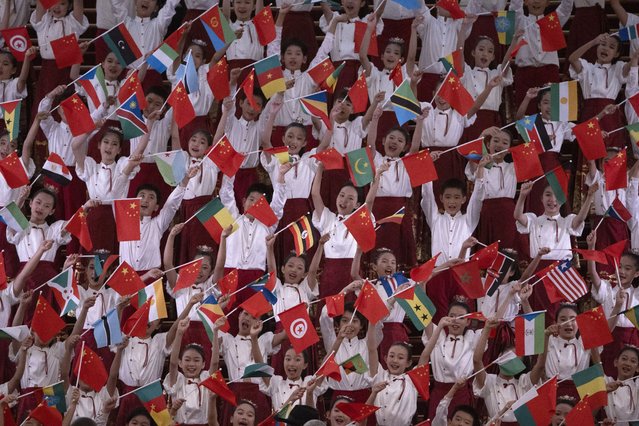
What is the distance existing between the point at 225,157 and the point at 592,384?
106 inches

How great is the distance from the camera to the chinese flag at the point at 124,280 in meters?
8.63

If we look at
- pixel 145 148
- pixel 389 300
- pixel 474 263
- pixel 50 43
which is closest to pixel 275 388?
pixel 389 300

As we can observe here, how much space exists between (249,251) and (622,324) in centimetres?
243

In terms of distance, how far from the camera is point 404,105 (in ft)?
29.8

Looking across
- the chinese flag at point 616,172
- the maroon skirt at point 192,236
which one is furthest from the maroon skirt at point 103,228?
the chinese flag at point 616,172

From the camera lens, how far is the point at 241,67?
10.3 metres

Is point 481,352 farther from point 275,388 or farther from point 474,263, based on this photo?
point 275,388

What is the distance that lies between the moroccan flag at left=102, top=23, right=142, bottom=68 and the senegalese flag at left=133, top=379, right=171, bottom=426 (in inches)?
102

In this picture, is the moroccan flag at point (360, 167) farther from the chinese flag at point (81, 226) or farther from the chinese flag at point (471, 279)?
the chinese flag at point (81, 226)

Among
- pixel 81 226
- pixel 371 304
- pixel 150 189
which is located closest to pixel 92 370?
pixel 81 226

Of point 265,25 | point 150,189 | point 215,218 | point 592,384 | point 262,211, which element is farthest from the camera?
point 265,25

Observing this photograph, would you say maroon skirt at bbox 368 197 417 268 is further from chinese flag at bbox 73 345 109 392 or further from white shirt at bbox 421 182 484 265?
chinese flag at bbox 73 345 109 392

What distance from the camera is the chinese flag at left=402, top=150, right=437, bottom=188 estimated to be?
9078mm

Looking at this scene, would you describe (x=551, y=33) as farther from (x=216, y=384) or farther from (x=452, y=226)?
(x=216, y=384)
